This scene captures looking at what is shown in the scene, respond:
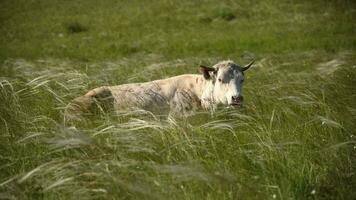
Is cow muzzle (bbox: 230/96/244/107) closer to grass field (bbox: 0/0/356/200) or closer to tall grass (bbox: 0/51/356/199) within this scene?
grass field (bbox: 0/0/356/200)

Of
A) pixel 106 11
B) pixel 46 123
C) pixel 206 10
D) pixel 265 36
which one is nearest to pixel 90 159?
pixel 46 123

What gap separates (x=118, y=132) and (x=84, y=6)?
2900cm

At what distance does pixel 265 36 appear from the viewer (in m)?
21.5

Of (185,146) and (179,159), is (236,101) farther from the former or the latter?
(179,159)

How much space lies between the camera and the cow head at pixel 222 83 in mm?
7063

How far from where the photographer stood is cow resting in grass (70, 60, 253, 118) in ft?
23.7

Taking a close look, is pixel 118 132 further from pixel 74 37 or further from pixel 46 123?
pixel 74 37

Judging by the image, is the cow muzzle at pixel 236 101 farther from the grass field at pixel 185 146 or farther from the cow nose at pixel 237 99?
the grass field at pixel 185 146

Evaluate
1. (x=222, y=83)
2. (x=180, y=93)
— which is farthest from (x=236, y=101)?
(x=180, y=93)

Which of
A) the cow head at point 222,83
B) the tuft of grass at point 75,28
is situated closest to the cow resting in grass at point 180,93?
the cow head at point 222,83

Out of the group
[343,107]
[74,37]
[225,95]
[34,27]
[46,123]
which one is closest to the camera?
[46,123]

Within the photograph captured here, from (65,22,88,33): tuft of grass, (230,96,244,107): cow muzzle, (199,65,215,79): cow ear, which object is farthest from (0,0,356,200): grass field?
(65,22,88,33): tuft of grass

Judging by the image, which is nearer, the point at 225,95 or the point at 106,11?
the point at 225,95

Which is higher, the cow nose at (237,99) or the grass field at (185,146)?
the grass field at (185,146)
